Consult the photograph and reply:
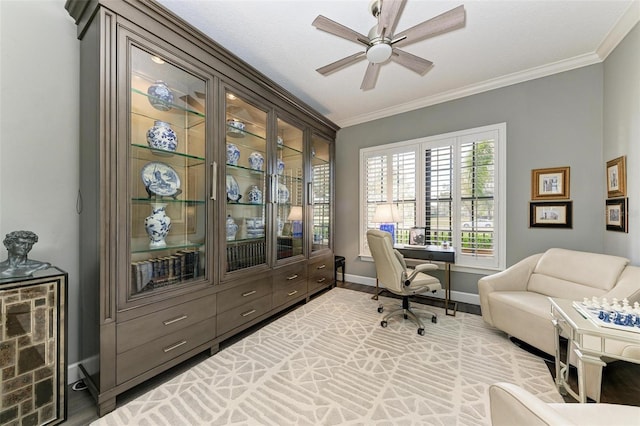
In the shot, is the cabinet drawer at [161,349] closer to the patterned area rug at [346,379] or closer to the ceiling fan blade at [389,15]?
the patterned area rug at [346,379]

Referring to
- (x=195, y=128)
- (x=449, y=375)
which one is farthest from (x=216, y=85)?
(x=449, y=375)

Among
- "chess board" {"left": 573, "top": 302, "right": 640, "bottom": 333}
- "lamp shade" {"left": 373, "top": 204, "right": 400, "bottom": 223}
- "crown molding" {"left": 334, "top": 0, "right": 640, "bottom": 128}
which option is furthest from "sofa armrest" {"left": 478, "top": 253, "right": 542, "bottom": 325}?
"crown molding" {"left": 334, "top": 0, "right": 640, "bottom": 128}

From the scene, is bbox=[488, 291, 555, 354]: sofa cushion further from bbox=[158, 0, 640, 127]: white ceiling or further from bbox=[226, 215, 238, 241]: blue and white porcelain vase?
bbox=[226, 215, 238, 241]: blue and white porcelain vase

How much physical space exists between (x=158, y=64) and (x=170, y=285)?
5.45ft

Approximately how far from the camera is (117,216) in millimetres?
1522

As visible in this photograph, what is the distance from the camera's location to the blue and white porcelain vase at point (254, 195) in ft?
8.60

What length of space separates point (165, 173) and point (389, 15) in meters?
1.97

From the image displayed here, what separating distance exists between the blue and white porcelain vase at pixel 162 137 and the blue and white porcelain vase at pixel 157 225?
1.49 feet

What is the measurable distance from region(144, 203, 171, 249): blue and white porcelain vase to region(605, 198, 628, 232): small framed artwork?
3955 mm

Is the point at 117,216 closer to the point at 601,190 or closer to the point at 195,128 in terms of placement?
the point at 195,128

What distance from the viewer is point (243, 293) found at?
2342 millimetres

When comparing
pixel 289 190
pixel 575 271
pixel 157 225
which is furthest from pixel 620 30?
pixel 157 225

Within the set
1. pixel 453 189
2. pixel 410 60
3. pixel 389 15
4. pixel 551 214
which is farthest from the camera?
pixel 453 189

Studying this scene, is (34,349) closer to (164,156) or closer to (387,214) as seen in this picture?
(164,156)
